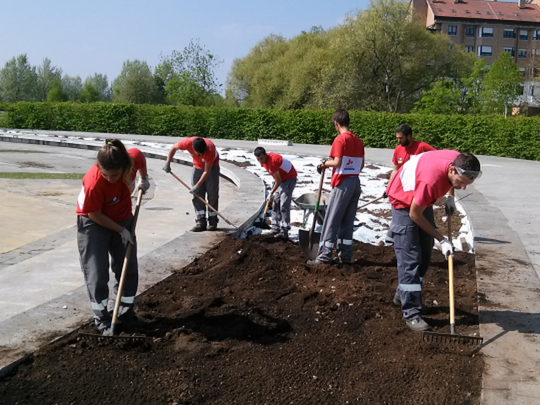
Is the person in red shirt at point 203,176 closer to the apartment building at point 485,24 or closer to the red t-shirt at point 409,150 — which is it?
the red t-shirt at point 409,150

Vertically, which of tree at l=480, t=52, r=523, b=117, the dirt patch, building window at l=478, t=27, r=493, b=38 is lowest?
the dirt patch

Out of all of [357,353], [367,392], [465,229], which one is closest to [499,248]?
[465,229]

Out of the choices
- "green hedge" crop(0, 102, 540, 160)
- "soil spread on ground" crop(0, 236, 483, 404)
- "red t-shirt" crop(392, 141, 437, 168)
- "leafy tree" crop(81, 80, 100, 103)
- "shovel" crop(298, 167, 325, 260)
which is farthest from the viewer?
"leafy tree" crop(81, 80, 100, 103)

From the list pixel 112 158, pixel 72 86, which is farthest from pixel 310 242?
pixel 72 86

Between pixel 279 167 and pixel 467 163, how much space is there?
3.83 metres

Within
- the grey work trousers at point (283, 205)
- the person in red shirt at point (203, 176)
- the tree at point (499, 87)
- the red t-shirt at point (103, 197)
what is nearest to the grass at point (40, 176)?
the person in red shirt at point (203, 176)

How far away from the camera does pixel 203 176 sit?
7.57 metres

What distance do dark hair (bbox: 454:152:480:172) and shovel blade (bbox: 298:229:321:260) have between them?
2.66 meters

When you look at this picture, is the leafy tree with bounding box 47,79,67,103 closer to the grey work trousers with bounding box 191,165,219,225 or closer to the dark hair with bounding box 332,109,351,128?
the grey work trousers with bounding box 191,165,219,225

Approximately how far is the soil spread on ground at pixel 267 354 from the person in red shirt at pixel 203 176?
2351 mm

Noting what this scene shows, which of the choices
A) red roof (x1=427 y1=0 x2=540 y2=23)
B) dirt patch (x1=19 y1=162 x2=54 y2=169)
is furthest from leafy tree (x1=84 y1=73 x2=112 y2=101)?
A: dirt patch (x1=19 y1=162 x2=54 y2=169)

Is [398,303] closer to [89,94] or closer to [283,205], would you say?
[283,205]

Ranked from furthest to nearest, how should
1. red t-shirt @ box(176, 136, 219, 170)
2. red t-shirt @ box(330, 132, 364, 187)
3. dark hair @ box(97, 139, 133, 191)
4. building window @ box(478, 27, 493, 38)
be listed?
building window @ box(478, 27, 493, 38) → red t-shirt @ box(176, 136, 219, 170) → red t-shirt @ box(330, 132, 364, 187) → dark hair @ box(97, 139, 133, 191)

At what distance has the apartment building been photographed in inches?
2781
